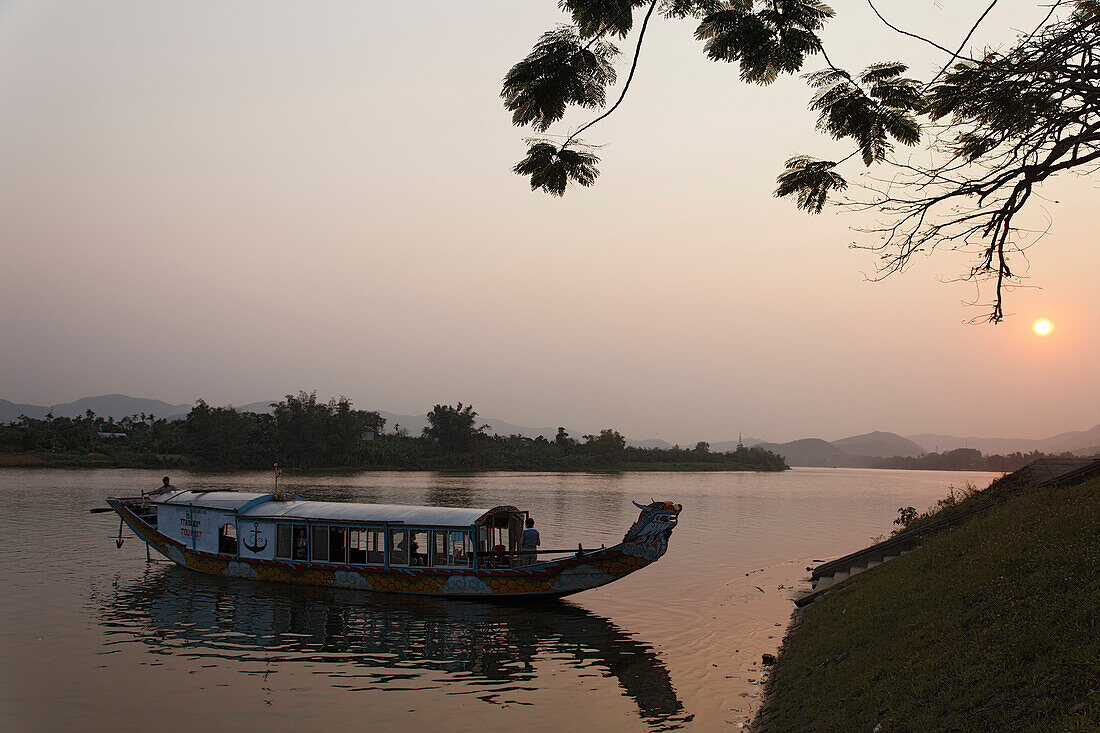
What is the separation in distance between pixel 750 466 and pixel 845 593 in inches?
6478

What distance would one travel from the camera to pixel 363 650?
56.0ft

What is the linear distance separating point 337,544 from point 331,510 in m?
1.17

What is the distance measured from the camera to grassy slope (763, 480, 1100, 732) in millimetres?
7062

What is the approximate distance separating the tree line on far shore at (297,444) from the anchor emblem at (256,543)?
82071 mm

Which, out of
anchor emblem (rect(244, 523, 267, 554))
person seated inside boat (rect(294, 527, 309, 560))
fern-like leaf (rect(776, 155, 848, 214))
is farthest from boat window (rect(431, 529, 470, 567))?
fern-like leaf (rect(776, 155, 848, 214))

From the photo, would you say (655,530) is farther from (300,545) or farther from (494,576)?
(300,545)

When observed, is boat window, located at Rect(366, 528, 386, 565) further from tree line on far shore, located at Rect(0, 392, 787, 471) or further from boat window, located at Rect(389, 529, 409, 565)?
tree line on far shore, located at Rect(0, 392, 787, 471)

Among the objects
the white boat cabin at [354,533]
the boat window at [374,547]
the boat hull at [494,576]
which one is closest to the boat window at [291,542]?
the white boat cabin at [354,533]

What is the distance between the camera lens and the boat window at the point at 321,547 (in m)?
23.4

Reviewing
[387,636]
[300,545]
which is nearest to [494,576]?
[387,636]

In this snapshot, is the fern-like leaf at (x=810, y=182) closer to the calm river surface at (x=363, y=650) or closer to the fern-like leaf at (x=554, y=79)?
the fern-like leaf at (x=554, y=79)

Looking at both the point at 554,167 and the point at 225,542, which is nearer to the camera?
the point at 554,167

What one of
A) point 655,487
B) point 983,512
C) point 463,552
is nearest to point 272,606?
point 463,552

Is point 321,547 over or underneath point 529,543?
underneath
